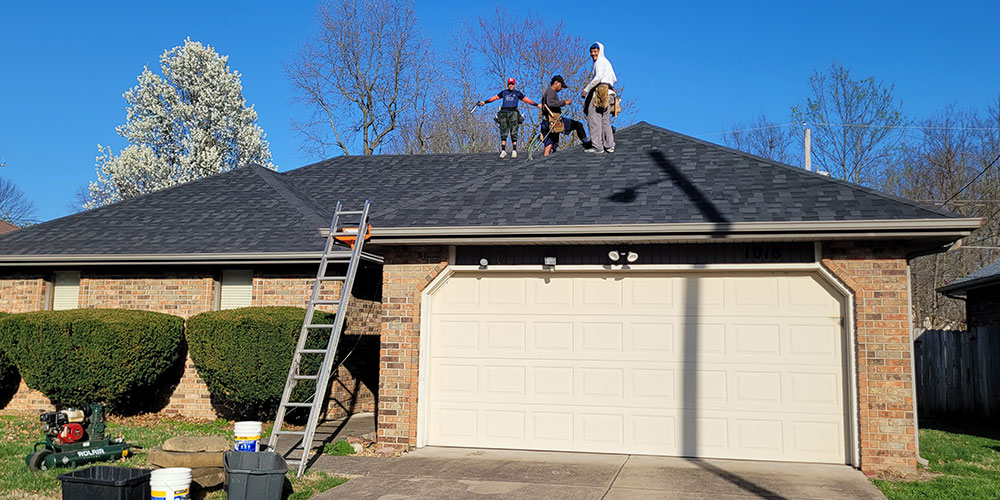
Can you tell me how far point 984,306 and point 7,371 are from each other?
60.1 ft

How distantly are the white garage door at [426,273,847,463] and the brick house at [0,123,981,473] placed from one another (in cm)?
2

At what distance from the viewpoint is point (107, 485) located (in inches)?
263

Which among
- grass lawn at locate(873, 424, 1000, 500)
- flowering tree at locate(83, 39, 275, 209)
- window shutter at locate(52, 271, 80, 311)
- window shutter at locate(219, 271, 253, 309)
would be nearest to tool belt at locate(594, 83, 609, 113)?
grass lawn at locate(873, 424, 1000, 500)

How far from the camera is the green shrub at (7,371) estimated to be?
13.3m

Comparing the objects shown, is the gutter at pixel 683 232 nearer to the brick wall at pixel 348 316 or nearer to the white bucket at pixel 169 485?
the brick wall at pixel 348 316

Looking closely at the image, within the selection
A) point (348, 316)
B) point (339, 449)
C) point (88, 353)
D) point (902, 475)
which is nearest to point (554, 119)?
point (348, 316)

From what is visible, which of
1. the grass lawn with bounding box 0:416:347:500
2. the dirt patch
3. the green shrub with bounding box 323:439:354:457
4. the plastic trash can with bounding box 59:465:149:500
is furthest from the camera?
the green shrub with bounding box 323:439:354:457

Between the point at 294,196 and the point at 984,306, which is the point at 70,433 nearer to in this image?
the point at 294,196

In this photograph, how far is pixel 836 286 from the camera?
947 cm

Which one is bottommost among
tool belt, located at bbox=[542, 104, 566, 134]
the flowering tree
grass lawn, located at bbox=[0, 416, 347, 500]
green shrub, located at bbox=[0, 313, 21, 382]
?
grass lawn, located at bbox=[0, 416, 347, 500]

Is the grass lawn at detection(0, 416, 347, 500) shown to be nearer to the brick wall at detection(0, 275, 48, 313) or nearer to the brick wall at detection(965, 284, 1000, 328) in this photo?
the brick wall at detection(0, 275, 48, 313)

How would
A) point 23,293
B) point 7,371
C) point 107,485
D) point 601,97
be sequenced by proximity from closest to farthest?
point 107,485 < point 601,97 < point 7,371 < point 23,293

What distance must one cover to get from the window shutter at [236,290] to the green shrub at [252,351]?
1453 mm

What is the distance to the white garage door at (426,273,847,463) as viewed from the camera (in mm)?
9656
